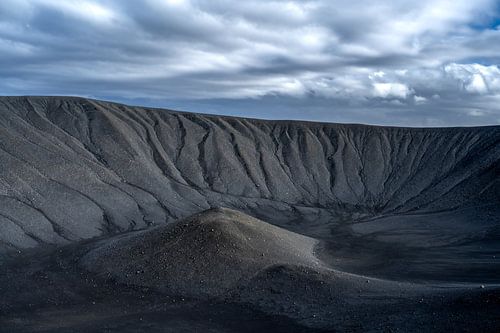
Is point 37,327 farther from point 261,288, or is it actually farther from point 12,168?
point 12,168

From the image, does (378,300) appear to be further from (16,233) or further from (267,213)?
(267,213)

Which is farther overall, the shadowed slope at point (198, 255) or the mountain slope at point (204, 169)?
the mountain slope at point (204, 169)

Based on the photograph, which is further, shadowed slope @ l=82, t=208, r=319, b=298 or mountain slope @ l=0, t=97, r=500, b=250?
mountain slope @ l=0, t=97, r=500, b=250

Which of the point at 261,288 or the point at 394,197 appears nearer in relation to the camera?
the point at 261,288

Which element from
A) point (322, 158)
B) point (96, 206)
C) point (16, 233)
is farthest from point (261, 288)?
point (322, 158)

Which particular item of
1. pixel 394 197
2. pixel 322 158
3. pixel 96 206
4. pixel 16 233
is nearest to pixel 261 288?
pixel 16 233

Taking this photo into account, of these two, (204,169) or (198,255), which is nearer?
(198,255)

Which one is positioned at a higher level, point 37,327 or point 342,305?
point 342,305

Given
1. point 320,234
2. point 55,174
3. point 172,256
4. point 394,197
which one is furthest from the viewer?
point 394,197

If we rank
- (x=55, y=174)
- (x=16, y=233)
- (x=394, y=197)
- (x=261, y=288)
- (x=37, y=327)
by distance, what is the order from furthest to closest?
1. (x=394, y=197)
2. (x=55, y=174)
3. (x=16, y=233)
4. (x=261, y=288)
5. (x=37, y=327)
